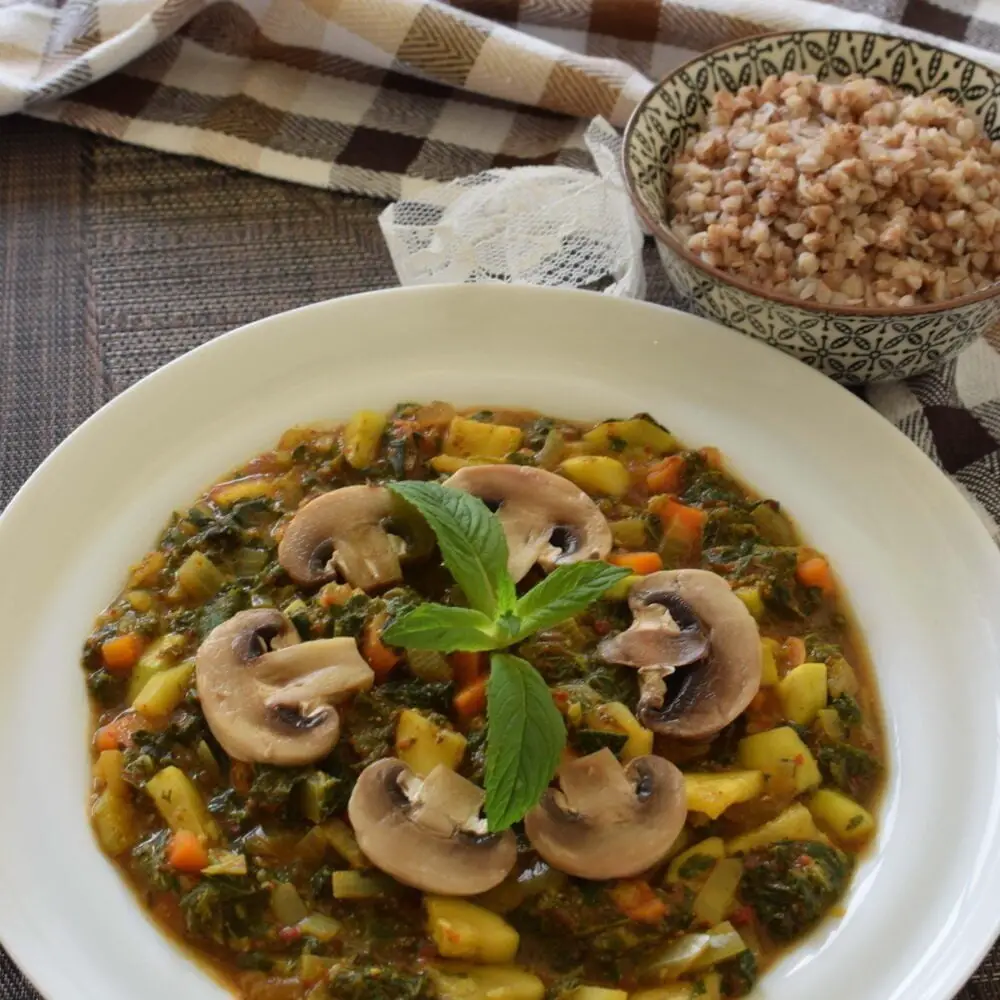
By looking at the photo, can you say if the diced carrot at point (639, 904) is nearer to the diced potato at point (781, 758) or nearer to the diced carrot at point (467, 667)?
the diced potato at point (781, 758)

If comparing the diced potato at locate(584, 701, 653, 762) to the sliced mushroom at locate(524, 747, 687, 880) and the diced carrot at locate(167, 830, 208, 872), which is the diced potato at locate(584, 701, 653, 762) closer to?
the sliced mushroom at locate(524, 747, 687, 880)

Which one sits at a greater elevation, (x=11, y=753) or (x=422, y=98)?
(x=422, y=98)

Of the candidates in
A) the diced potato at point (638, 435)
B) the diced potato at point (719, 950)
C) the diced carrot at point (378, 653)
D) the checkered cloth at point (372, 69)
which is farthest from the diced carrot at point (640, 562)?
the checkered cloth at point (372, 69)

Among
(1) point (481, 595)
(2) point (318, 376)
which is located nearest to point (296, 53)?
(2) point (318, 376)

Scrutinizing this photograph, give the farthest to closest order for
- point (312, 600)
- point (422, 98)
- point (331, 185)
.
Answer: point (422, 98), point (331, 185), point (312, 600)

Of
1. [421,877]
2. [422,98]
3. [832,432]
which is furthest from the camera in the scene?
[422,98]

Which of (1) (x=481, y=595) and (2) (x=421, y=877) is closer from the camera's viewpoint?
(2) (x=421, y=877)

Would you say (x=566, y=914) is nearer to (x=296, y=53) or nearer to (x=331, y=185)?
(x=331, y=185)
